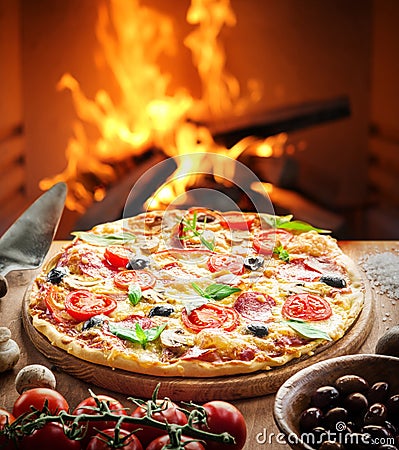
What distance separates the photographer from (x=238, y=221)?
3.77m

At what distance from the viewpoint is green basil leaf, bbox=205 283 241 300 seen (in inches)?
119

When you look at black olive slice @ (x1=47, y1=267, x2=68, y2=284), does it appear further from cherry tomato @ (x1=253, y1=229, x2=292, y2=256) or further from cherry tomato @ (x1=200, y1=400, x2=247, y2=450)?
cherry tomato @ (x1=200, y1=400, x2=247, y2=450)

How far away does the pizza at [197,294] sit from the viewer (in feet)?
8.73

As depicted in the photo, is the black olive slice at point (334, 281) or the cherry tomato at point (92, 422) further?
the black olive slice at point (334, 281)

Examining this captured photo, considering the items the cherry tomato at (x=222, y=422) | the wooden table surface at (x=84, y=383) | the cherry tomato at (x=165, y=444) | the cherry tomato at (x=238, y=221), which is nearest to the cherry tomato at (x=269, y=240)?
the cherry tomato at (x=238, y=221)

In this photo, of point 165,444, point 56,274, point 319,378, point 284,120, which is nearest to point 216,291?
point 56,274

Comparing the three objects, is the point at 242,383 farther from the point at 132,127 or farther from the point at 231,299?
the point at 132,127

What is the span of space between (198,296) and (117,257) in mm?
501

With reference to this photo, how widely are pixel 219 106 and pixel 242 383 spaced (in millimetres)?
3036

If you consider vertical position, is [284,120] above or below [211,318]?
above

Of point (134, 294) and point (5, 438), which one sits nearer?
point (5, 438)

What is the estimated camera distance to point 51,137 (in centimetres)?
524

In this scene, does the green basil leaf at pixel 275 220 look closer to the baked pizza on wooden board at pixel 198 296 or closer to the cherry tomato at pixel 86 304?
the baked pizza on wooden board at pixel 198 296

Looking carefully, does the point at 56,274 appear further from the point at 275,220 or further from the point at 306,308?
the point at 275,220
